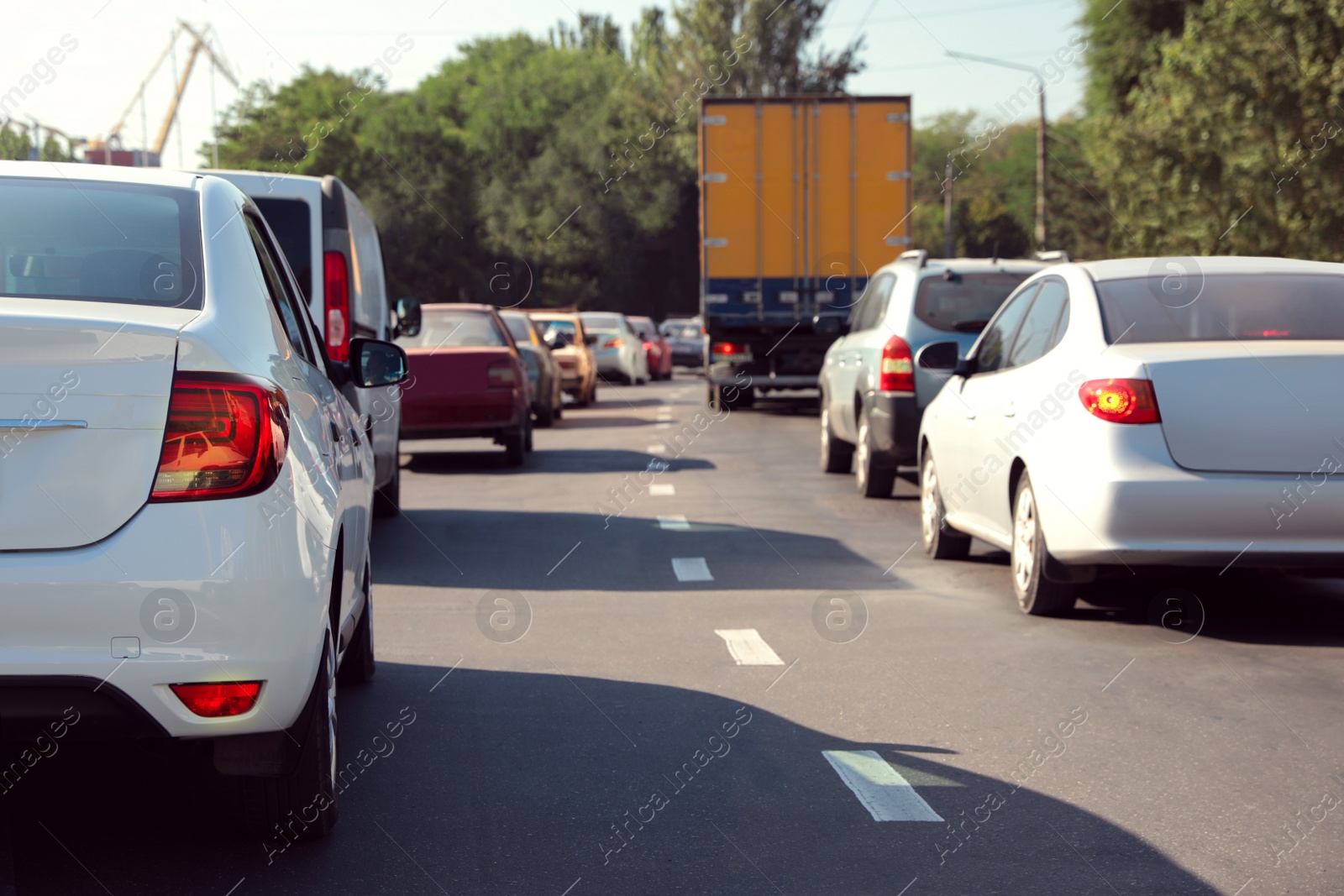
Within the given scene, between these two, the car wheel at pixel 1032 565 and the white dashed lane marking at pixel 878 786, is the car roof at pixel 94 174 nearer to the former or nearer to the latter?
the white dashed lane marking at pixel 878 786

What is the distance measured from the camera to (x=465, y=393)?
16.6m

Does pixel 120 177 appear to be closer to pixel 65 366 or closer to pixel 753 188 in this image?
pixel 65 366

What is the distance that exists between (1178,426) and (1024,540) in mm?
1177

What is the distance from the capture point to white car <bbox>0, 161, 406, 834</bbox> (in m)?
3.63

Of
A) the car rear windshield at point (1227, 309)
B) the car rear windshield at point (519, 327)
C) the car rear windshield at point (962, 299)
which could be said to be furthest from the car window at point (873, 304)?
the car rear windshield at point (519, 327)

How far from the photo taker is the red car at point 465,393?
1650cm

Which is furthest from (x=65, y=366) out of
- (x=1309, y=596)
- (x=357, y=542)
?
(x=1309, y=596)

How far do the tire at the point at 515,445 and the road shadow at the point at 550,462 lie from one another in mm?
85

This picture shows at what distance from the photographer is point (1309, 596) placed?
338 inches

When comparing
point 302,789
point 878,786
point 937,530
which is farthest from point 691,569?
point 302,789

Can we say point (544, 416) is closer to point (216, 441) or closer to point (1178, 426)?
point (1178, 426)

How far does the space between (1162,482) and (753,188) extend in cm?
1724

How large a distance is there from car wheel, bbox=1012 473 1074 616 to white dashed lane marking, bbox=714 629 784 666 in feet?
4.25

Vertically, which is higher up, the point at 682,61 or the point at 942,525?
the point at 682,61
